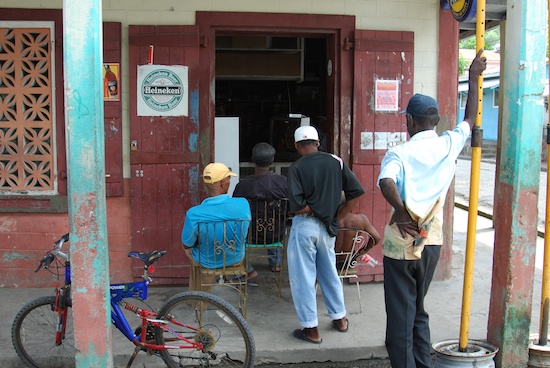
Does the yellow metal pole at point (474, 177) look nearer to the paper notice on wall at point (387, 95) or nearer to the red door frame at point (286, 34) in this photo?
the paper notice on wall at point (387, 95)

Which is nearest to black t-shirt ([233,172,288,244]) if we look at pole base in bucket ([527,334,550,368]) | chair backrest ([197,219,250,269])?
chair backrest ([197,219,250,269])

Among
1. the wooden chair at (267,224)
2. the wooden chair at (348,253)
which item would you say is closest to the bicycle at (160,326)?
the wooden chair at (267,224)

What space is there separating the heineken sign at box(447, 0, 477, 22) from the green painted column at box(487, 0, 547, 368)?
0.81 feet

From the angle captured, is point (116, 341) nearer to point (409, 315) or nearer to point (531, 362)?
point (409, 315)

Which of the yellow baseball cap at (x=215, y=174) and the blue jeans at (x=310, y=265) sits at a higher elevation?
the yellow baseball cap at (x=215, y=174)

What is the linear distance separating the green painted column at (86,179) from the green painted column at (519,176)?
8.83ft

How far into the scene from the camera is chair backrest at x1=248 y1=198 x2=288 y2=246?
5.20 m

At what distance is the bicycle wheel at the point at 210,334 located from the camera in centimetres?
372

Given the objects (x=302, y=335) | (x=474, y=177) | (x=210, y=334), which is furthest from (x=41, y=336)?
(x=474, y=177)

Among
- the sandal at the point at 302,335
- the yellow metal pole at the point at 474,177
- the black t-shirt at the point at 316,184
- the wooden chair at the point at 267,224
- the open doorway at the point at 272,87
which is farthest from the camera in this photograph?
the open doorway at the point at 272,87

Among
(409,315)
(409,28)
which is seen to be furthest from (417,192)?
(409,28)

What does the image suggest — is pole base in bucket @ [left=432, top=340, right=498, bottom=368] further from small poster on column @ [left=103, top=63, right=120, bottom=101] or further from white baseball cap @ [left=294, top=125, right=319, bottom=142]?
small poster on column @ [left=103, top=63, right=120, bottom=101]

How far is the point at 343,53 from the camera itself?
5766 mm

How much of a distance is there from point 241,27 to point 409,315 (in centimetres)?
344
